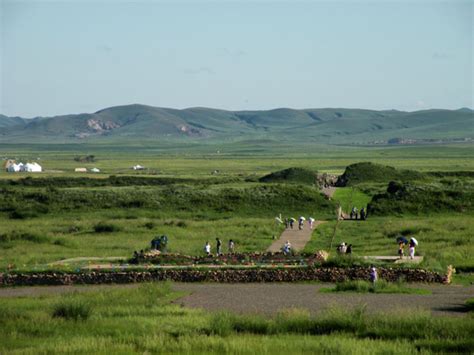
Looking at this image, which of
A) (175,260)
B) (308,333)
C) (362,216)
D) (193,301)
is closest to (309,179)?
(362,216)

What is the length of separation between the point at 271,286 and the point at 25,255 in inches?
467

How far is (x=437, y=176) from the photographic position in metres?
74.8

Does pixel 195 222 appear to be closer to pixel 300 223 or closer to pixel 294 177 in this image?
pixel 300 223

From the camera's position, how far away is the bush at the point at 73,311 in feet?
61.9

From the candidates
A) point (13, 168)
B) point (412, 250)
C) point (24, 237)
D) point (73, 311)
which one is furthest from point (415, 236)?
point (13, 168)

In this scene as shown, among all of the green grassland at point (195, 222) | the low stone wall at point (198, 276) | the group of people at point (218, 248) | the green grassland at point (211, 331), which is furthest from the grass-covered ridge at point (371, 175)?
the green grassland at point (211, 331)

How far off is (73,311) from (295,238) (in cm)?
1986

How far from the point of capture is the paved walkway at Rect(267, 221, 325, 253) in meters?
34.2

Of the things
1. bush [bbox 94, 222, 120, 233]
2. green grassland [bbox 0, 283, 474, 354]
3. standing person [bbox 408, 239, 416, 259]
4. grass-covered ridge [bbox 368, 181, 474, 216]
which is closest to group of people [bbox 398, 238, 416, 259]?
standing person [bbox 408, 239, 416, 259]

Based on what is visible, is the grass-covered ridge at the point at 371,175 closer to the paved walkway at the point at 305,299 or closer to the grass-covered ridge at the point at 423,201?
the grass-covered ridge at the point at 423,201

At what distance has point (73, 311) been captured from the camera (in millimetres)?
18922

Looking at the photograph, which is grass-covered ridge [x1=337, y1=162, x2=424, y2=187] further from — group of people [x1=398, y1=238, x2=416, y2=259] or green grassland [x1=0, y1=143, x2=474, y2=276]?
group of people [x1=398, y1=238, x2=416, y2=259]

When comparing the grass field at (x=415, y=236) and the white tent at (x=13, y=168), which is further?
the white tent at (x=13, y=168)

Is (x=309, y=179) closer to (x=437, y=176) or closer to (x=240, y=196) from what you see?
(x=437, y=176)
